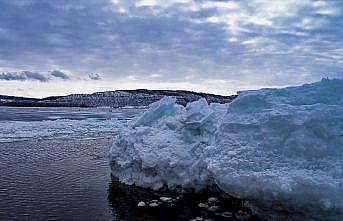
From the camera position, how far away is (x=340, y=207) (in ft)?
26.7

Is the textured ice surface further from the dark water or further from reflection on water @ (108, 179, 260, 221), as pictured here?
the dark water

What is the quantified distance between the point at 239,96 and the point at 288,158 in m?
2.45

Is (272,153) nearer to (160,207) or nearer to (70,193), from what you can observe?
(160,207)

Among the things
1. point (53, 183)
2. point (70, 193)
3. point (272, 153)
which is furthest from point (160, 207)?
point (53, 183)

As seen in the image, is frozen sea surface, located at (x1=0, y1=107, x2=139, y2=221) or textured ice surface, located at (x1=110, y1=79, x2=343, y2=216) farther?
frozen sea surface, located at (x1=0, y1=107, x2=139, y2=221)

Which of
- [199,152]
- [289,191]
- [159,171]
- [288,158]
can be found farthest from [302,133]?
[159,171]

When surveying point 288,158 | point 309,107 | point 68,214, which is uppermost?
point 309,107

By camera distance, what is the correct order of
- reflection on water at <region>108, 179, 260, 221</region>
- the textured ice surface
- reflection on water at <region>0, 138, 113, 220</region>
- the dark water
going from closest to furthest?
the textured ice surface → reflection on water at <region>108, 179, 260, 221</region> → the dark water → reflection on water at <region>0, 138, 113, 220</region>

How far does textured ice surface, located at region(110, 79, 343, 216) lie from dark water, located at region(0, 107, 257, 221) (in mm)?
1129

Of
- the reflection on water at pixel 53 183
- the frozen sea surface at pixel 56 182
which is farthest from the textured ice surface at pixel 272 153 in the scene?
the reflection on water at pixel 53 183

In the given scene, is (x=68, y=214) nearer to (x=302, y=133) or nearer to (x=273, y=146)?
(x=273, y=146)

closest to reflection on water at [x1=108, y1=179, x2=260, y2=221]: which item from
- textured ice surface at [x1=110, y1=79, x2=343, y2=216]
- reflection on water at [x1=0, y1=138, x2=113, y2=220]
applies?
reflection on water at [x1=0, y1=138, x2=113, y2=220]

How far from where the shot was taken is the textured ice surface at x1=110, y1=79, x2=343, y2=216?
8531 millimetres

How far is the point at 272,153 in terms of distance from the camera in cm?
952
